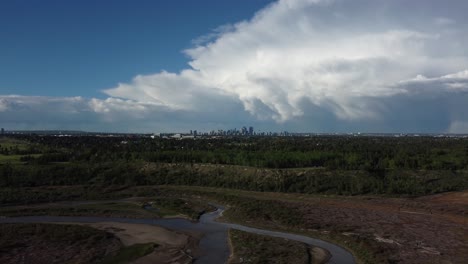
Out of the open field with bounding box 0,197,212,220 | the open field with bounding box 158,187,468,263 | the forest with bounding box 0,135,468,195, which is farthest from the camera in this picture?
the forest with bounding box 0,135,468,195

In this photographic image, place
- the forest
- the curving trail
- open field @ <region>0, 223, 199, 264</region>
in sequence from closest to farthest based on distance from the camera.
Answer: open field @ <region>0, 223, 199, 264</region>, the curving trail, the forest

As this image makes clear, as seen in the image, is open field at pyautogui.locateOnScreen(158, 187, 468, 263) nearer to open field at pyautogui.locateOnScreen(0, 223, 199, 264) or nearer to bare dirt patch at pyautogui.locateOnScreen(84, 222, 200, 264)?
bare dirt patch at pyautogui.locateOnScreen(84, 222, 200, 264)

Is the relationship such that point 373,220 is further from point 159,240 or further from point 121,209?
point 121,209

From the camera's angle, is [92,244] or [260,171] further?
[260,171]

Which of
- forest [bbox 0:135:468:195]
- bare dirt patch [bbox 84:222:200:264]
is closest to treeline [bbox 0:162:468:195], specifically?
forest [bbox 0:135:468:195]

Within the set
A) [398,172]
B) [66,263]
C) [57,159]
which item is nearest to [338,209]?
[398,172]


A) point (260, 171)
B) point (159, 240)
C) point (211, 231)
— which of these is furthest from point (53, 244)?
point (260, 171)

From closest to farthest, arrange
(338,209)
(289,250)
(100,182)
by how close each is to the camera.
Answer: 1. (289,250)
2. (338,209)
3. (100,182)

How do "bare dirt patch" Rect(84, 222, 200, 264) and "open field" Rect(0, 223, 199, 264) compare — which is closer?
"open field" Rect(0, 223, 199, 264)

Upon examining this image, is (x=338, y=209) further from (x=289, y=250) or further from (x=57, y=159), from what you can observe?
(x=57, y=159)
